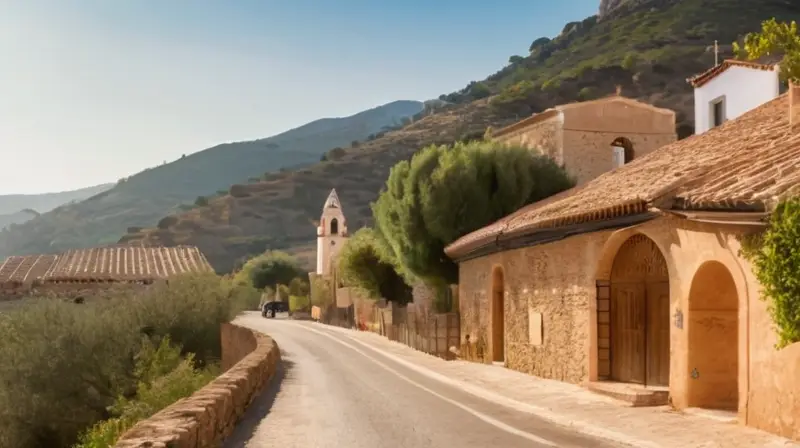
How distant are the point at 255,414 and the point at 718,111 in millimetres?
21376

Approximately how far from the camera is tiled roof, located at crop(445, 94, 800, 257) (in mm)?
11266

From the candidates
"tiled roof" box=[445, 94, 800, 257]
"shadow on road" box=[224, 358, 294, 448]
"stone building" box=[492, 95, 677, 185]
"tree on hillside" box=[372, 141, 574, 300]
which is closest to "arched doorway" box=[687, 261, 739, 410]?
"tiled roof" box=[445, 94, 800, 257]

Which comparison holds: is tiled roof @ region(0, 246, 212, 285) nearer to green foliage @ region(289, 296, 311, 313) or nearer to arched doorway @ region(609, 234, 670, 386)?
arched doorway @ region(609, 234, 670, 386)

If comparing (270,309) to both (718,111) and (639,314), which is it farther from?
(639,314)

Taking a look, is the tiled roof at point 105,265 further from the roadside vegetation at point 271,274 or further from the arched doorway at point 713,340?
the roadside vegetation at point 271,274

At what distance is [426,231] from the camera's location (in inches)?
1307

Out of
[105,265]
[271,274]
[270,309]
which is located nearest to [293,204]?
[271,274]

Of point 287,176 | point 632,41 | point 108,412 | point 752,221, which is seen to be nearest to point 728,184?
point 752,221

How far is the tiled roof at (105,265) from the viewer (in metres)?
36.9

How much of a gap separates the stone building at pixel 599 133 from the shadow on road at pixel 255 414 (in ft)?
66.8

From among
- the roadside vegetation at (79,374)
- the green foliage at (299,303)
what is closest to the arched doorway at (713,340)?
the roadside vegetation at (79,374)

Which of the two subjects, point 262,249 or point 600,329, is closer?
point 600,329

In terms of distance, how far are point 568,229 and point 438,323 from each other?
39.8ft

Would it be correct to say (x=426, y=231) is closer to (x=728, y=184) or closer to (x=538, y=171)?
(x=538, y=171)
